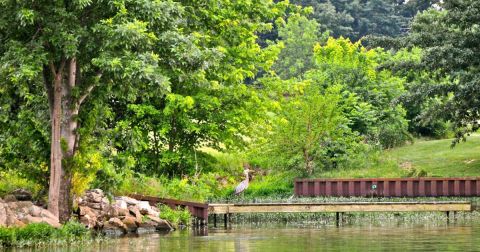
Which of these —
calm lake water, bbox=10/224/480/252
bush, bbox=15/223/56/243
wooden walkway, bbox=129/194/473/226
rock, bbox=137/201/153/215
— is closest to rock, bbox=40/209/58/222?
bush, bbox=15/223/56/243

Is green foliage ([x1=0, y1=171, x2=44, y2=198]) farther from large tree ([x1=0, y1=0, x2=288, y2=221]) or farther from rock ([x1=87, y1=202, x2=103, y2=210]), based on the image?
rock ([x1=87, y1=202, x2=103, y2=210])

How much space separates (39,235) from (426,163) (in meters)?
34.5

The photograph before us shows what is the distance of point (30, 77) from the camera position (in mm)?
27875

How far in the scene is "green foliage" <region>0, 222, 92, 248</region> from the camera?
89.0 ft

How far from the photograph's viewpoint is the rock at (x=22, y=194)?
111ft

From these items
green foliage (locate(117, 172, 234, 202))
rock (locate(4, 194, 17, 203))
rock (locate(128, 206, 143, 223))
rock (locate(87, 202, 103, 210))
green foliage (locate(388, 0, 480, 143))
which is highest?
green foliage (locate(388, 0, 480, 143))

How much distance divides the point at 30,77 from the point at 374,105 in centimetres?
4303

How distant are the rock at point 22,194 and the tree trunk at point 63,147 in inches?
119

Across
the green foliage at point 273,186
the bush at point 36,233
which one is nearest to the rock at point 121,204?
the bush at point 36,233

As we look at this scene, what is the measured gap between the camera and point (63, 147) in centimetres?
3088

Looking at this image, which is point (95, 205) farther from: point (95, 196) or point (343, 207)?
point (343, 207)

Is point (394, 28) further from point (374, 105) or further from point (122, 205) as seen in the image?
point (122, 205)

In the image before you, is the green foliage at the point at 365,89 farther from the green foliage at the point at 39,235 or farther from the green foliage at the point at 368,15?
the green foliage at the point at 368,15

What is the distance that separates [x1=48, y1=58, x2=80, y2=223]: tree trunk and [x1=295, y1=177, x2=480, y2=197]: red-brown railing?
74.8 ft
